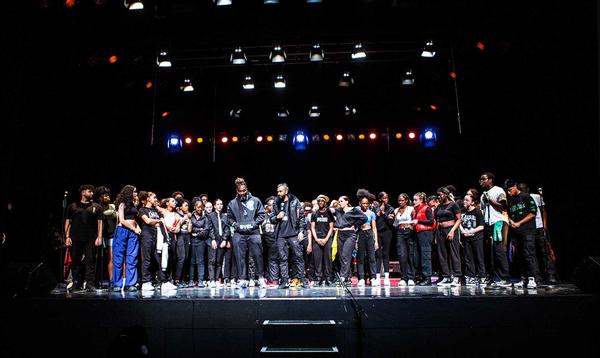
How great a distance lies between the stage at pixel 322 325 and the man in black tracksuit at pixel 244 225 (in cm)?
238

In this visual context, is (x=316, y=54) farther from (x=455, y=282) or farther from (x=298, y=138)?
(x=455, y=282)

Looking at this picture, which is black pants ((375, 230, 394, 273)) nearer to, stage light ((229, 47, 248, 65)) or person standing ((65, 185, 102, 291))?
person standing ((65, 185, 102, 291))

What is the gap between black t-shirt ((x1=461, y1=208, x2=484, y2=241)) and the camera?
8.38 meters

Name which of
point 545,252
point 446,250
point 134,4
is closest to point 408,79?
point 446,250

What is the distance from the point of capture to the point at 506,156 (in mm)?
12859

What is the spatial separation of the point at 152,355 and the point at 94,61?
7.93m

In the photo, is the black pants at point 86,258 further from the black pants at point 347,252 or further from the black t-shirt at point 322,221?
the black pants at point 347,252

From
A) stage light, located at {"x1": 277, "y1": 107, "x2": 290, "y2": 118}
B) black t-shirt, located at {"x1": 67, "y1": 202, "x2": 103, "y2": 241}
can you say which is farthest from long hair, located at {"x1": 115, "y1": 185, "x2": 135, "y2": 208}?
stage light, located at {"x1": 277, "y1": 107, "x2": 290, "y2": 118}

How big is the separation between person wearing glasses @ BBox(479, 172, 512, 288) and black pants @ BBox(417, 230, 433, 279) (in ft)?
3.84

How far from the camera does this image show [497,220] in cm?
795

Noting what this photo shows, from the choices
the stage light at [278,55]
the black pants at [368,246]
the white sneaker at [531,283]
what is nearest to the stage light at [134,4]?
the stage light at [278,55]

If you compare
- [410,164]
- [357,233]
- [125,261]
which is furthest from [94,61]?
[410,164]

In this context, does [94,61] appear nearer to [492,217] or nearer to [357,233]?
[357,233]

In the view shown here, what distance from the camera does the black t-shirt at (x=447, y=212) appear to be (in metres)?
8.43
